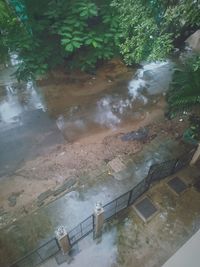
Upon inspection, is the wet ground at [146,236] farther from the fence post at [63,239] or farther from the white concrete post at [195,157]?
the white concrete post at [195,157]

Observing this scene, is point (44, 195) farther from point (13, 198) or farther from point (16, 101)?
point (16, 101)

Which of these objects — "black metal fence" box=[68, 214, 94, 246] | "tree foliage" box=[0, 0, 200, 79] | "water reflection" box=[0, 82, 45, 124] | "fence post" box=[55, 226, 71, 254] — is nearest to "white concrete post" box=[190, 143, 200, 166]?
"tree foliage" box=[0, 0, 200, 79]

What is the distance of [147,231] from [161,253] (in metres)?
0.50

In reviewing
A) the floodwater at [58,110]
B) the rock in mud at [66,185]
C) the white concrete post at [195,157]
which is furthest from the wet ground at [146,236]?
the floodwater at [58,110]

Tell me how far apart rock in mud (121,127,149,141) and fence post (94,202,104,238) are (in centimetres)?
316

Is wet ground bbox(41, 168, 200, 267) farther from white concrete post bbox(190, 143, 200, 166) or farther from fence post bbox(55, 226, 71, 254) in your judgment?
white concrete post bbox(190, 143, 200, 166)

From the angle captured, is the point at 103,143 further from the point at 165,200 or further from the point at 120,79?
the point at 120,79

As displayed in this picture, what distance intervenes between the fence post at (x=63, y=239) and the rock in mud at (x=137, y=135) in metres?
3.71

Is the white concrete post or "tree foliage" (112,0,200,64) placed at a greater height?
"tree foliage" (112,0,200,64)

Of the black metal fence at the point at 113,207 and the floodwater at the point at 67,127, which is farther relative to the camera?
the floodwater at the point at 67,127

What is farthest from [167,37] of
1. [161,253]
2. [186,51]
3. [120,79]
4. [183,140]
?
[186,51]

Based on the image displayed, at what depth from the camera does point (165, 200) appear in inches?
221

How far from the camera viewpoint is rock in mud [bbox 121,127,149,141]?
7352mm

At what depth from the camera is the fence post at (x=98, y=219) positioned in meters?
4.35
